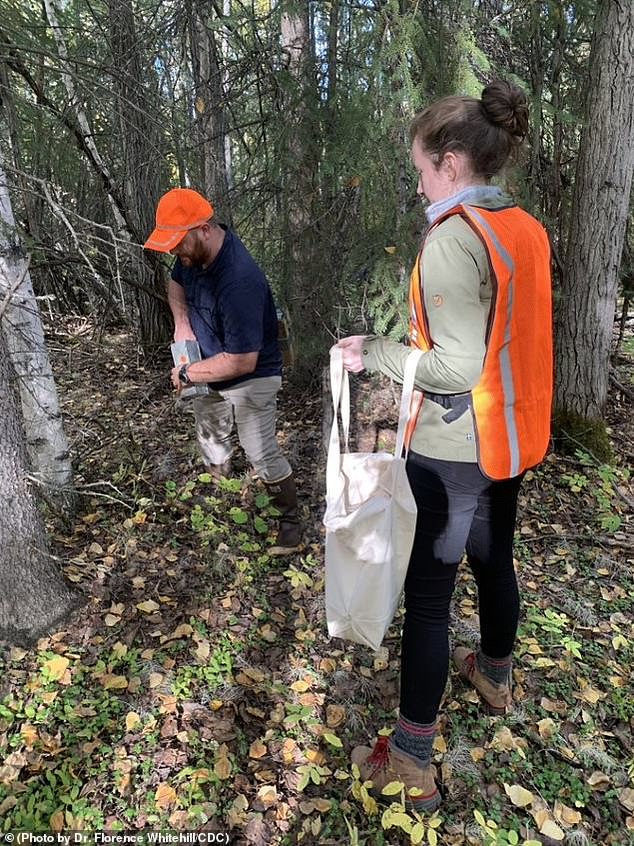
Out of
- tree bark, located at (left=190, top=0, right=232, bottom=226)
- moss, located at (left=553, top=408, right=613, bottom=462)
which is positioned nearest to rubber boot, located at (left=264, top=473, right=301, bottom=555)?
moss, located at (left=553, top=408, right=613, bottom=462)

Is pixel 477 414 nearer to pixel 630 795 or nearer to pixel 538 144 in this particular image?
pixel 630 795

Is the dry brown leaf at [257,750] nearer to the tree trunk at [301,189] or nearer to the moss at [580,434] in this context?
the tree trunk at [301,189]

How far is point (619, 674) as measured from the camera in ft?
8.91

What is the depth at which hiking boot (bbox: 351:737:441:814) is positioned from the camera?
2016mm

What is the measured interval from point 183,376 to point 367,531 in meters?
1.95

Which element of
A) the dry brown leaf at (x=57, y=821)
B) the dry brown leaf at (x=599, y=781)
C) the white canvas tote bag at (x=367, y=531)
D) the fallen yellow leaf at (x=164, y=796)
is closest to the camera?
the white canvas tote bag at (x=367, y=531)

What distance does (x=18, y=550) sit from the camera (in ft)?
8.09

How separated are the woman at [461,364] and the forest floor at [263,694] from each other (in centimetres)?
37

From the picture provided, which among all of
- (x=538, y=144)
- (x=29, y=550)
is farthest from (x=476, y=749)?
(x=538, y=144)

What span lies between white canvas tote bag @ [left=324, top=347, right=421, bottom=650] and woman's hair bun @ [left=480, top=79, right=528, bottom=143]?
0.80 metres

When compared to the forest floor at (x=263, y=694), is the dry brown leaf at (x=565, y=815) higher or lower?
lower

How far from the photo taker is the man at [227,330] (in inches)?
118

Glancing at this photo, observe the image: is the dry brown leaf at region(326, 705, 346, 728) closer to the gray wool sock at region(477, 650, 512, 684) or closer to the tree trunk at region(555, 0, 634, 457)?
the gray wool sock at region(477, 650, 512, 684)

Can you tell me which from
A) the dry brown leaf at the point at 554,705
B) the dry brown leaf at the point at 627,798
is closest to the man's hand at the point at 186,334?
the dry brown leaf at the point at 554,705
